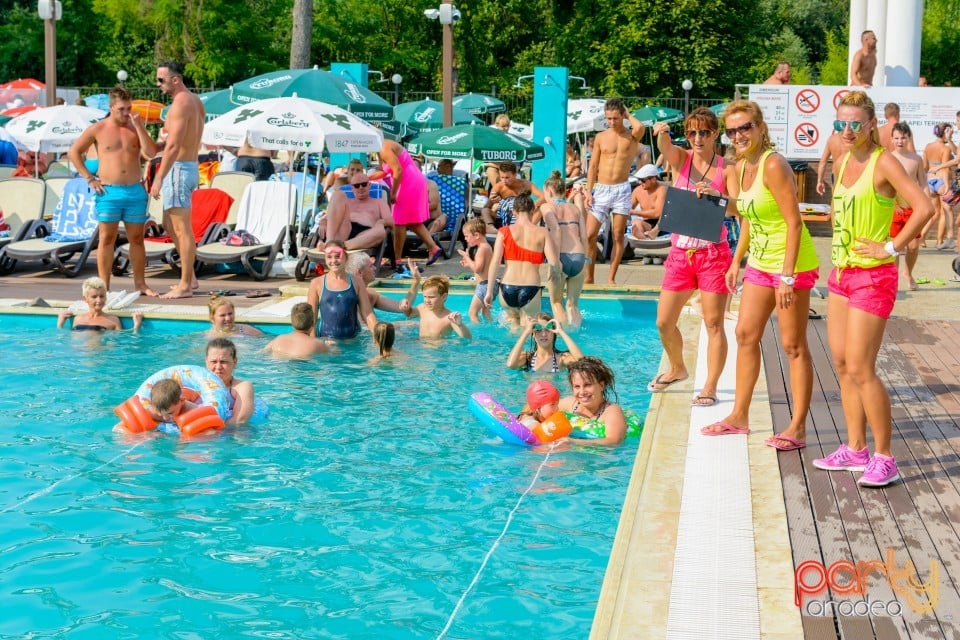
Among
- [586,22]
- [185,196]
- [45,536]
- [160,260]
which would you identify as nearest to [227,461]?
[45,536]

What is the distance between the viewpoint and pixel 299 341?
9273 mm

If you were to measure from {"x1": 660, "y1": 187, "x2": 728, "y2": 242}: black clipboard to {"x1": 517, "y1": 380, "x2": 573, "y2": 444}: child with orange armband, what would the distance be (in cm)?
123

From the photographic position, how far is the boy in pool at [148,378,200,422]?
6.83m

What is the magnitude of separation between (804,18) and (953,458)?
46.6m

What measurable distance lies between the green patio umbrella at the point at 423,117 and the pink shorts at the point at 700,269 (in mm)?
16576

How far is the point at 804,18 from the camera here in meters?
48.8

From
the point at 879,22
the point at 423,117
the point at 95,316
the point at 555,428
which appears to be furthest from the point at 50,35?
the point at 555,428

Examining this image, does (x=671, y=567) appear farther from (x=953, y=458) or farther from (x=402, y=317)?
(x=402, y=317)

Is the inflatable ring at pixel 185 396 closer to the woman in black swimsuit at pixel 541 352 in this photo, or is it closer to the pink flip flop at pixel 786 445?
the woman in black swimsuit at pixel 541 352

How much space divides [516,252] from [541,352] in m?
1.21

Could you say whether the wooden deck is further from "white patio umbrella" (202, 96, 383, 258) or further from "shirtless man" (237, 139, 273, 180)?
"shirtless man" (237, 139, 273, 180)

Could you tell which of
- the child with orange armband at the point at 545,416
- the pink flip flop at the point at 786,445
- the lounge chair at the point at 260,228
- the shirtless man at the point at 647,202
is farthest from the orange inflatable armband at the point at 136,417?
the shirtless man at the point at 647,202

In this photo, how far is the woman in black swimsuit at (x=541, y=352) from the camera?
8.56 m

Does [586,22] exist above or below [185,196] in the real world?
above
